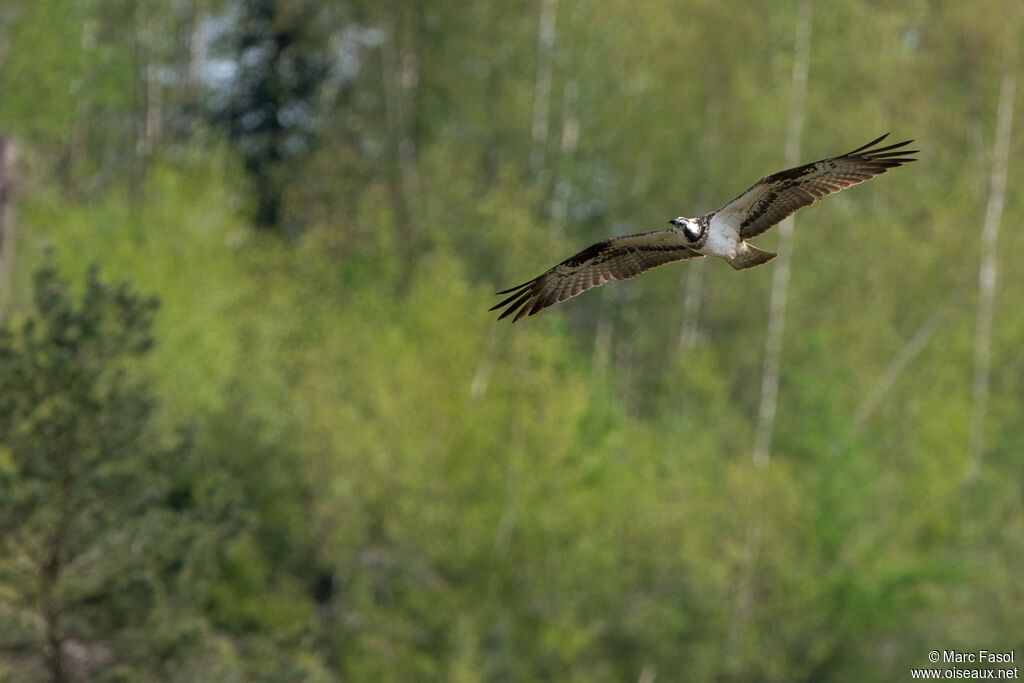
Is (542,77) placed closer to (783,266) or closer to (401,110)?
(401,110)

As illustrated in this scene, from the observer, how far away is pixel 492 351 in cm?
2583

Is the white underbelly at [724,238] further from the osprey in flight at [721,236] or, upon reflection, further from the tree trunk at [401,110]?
the tree trunk at [401,110]

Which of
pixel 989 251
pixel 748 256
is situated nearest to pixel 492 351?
pixel 748 256

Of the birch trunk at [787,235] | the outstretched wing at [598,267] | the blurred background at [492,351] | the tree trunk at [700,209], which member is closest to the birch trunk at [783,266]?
the birch trunk at [787,235]

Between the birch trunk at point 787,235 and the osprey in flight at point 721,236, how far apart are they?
69.0ft

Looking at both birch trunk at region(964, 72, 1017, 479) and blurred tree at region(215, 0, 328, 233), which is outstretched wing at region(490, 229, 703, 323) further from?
birch trunk at region(964, 72, 1017, 479)

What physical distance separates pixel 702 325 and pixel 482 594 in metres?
16.4

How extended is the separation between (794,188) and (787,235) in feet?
73.7

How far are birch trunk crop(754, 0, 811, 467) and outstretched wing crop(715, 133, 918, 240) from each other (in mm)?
21378

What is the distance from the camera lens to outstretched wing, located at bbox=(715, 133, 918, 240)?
31.9 feet

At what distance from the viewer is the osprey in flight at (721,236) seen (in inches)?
386

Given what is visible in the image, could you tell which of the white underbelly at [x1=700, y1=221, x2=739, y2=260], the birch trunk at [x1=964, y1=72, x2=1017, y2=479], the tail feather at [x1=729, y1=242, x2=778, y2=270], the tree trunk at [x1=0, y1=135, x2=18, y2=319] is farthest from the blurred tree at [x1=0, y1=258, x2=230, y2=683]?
the birch trunk at [x1=964, y1=72, x2=1017, y2=479]

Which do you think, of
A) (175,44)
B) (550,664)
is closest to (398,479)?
(550,664)

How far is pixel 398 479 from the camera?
80.1 feet
